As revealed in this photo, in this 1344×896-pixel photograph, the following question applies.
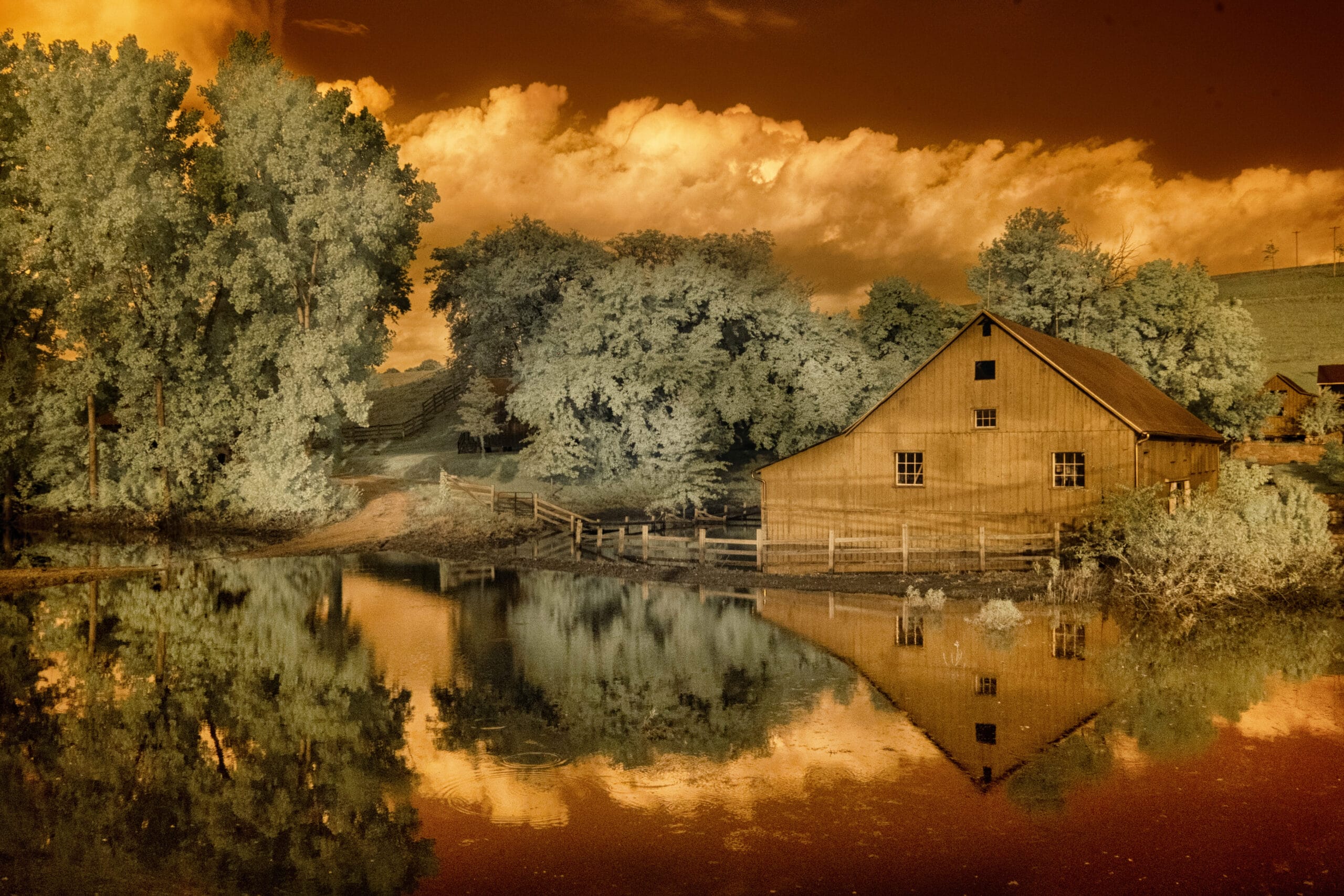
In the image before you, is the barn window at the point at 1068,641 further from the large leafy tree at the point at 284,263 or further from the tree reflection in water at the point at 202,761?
the large leafy tree at the point at 284,263

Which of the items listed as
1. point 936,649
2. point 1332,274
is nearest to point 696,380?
point 936,649

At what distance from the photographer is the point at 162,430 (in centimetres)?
3856

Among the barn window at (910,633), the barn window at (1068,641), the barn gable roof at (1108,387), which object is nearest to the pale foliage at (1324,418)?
the barn gable roof at (1108,387)

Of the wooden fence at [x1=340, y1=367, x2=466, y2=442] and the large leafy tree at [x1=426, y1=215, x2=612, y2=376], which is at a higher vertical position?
the large leafy tree at [x1=426, y1=215, x2=612, y2=376]

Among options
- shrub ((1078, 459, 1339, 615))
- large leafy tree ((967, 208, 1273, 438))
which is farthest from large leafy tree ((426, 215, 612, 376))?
shrub ((1078, 459, 1339, 615))

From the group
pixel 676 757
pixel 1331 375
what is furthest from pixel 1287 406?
pixel 676 757

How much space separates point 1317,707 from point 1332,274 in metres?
129

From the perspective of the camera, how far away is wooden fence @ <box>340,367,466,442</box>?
208ft

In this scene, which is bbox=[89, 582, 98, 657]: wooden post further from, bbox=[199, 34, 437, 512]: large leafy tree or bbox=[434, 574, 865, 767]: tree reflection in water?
bbox=[199, 34, 437, 512]: large leafy tree

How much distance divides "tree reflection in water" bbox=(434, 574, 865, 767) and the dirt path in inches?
551

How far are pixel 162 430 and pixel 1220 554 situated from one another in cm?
3773

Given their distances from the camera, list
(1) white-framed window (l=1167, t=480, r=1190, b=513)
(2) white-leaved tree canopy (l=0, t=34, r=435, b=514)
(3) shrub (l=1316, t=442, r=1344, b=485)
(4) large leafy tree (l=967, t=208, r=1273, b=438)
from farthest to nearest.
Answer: (3) shrub (l=1316, t=442, r=1344, b=485) < (4) large leafy tree (l=967, t=208, r=1273, b=438) < (2) white-leaved tree canopy (l=0, t=34, r=435, b=514) < (1) white-framed window (l=1167, t=480, r=1190, b=513)

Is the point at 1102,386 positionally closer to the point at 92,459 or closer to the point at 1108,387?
the point at 1108,387

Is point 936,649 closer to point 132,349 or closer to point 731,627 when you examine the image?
point 731,627
